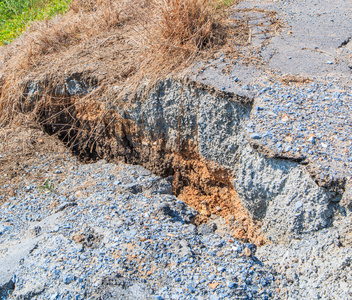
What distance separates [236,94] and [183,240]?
4.00 feet

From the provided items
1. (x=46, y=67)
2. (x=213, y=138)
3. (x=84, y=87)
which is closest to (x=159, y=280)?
(x=213, y=138)

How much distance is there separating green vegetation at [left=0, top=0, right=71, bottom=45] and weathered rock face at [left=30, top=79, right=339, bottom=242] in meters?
2.91

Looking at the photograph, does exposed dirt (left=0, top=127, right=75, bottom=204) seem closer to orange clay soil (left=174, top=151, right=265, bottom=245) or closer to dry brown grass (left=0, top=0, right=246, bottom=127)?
dry brown grass (left=0, top=0, right=246, bottom=127)

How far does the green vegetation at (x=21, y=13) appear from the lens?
18.9 ft

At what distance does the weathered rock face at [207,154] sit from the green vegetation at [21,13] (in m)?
2.91

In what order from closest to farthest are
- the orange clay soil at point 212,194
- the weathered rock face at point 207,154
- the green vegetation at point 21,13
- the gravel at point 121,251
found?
1. the gravel at point 121,251
2. the weathered rock face at point 207,154
3. the orange clay soil at point 212,194
4. the green vegetation at point 21,13

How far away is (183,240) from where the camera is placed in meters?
2.30

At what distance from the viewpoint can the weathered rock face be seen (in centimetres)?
224

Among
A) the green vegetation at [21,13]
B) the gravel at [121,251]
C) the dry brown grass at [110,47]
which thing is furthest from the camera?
the green vegetation at [21,13]

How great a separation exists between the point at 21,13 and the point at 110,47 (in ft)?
12.7

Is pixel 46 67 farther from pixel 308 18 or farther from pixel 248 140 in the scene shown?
pixel 308 18

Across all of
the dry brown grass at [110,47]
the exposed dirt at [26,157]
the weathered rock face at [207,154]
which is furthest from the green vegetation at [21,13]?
the weathered rock face at [207,154]

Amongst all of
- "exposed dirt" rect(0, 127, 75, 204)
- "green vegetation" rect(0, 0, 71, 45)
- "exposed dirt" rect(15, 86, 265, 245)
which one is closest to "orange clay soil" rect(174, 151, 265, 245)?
"exposed dirt" rect(15, 86, 265, 245)

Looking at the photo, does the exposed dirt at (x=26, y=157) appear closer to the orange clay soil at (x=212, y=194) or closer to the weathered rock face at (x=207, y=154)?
the weathered rock face at (x=207, y=154)
